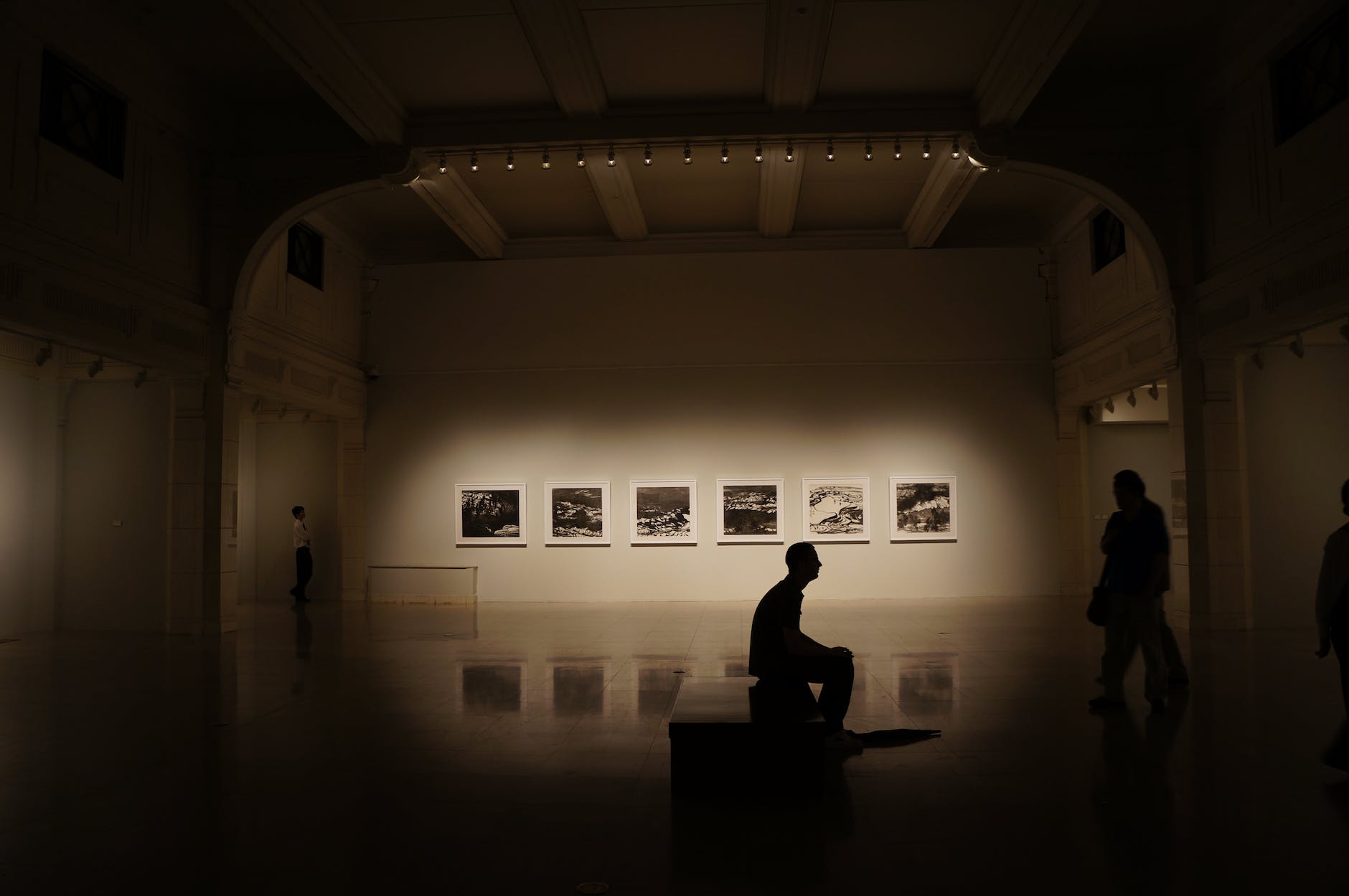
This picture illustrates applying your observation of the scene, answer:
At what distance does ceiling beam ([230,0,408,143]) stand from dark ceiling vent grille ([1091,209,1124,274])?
42.4ft

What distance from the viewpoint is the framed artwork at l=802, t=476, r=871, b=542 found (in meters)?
20.1

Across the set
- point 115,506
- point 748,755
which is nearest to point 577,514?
point 115,506

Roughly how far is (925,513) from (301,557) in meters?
13.8

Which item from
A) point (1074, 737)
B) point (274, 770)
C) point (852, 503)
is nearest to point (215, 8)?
point (274, 770)

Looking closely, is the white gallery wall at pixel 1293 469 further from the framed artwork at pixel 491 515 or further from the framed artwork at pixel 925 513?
the framed artwork at pixel 491 515

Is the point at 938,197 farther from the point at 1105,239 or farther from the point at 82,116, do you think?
the point at 82,116

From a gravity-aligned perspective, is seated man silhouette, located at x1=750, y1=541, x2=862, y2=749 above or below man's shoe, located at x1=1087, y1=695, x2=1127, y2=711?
above

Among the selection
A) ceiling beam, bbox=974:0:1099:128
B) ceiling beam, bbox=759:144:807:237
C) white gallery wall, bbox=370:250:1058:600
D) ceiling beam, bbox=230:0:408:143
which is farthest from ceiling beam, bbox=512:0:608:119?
white gallery wall, bbox=370:250:1058:600

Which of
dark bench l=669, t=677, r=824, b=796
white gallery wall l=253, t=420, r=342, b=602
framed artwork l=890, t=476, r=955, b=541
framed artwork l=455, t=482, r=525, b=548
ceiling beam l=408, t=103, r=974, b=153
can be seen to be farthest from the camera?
white gallery wall l=253, t=420, r=342, b=602

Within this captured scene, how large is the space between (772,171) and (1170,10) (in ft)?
22.3

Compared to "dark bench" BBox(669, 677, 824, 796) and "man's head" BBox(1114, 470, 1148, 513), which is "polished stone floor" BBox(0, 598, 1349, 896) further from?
"man's head" BBox(1114, 470, 1148, 513)

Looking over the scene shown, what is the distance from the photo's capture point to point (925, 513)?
66.0 feet

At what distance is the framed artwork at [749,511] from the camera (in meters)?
20.2

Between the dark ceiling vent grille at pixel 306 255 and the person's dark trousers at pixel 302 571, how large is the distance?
5.90 meters
